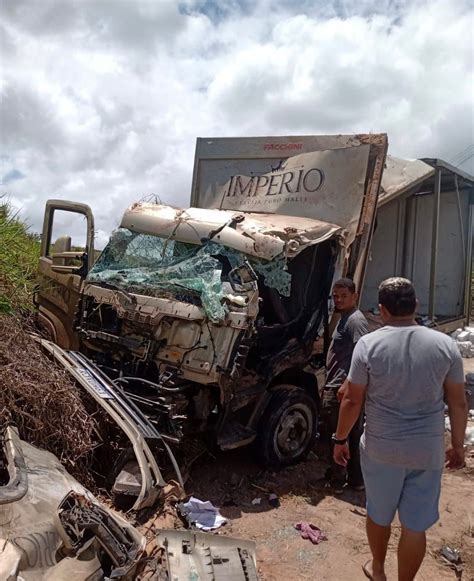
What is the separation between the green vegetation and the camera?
185 inches

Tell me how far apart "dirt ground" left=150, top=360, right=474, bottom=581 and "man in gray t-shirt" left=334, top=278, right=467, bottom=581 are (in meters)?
0.75

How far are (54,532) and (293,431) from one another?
2994 millimetres

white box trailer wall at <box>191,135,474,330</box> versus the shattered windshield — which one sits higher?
white box trailer wall at <box>191,135,474,330</box>

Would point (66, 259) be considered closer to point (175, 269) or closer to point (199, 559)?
point (175, 269)

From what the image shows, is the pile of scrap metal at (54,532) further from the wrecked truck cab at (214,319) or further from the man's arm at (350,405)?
the wrecked truck cab at (214,319)

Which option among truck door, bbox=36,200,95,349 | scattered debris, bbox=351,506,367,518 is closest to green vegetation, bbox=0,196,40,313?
truck door, bbox=36,200,95,349

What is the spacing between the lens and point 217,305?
172 inches

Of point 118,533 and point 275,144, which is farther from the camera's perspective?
point 275,144

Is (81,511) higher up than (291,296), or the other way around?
(291,296)

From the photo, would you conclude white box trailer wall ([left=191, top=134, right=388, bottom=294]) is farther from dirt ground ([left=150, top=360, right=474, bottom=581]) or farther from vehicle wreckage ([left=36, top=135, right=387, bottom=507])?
dirt ground ([left=150, top=360, right=474, bottom=581])

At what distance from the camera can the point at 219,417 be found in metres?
4.50

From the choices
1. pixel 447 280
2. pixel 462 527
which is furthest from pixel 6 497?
pixel 447 280

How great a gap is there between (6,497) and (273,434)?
2.83 m

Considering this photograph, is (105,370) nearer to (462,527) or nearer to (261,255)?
(261,255)
